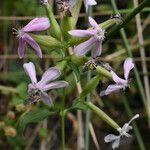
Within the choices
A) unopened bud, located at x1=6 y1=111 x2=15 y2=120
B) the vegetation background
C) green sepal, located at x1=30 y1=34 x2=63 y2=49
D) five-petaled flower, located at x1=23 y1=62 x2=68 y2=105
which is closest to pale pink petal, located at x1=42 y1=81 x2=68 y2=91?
five-petaled flower, located at x1=23 y1=62 x2=68 y2=105

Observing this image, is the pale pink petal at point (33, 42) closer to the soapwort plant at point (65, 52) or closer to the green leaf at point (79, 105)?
the soapwort plant at point (65, 52)

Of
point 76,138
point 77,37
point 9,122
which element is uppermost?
point 77,37

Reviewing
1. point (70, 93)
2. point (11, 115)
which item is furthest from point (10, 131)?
point (70, 93)

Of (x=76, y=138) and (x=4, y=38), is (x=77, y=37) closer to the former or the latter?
(x=76, y=138)

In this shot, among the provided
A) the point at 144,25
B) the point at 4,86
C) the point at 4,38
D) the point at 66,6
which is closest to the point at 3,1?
the point at 4,38

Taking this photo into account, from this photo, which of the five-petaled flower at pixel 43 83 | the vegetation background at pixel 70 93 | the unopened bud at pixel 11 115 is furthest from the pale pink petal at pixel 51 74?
the vegetation background at pixel 70 93

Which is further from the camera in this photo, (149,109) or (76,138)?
(76,138)
